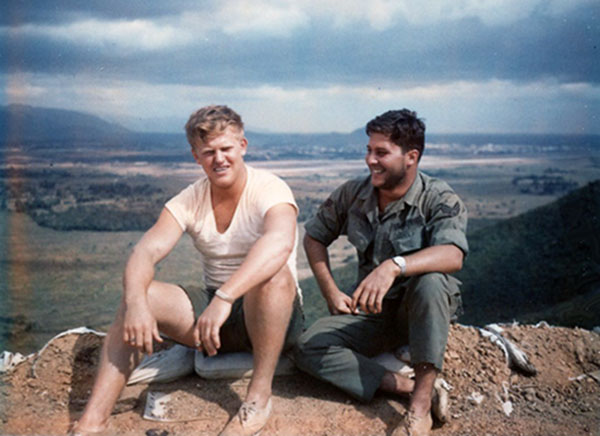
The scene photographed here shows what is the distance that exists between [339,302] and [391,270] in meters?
0.29

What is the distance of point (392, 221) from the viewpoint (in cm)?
275

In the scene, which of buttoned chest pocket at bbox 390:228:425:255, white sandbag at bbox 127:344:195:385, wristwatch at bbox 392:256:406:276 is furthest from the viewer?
white sandbag at bbox 127:344:195:385

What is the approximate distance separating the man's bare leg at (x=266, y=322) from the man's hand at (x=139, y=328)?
37cm

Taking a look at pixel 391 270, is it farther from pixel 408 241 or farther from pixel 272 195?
pixel 272 195

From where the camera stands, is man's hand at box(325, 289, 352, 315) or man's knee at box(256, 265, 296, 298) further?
man's hand at box(325, 289, 352, 315)

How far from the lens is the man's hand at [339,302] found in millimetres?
2559

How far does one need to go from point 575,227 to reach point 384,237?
13.5 feet

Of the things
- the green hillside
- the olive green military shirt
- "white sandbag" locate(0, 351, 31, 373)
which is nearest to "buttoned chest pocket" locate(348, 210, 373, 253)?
the olive green military shirt

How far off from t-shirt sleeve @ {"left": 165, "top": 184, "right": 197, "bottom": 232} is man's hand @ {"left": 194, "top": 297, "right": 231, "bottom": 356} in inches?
19.1

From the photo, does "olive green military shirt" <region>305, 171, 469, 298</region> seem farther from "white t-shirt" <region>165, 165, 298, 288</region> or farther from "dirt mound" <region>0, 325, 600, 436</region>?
"dirt mound" <region>0, 325, 600, 436</region>

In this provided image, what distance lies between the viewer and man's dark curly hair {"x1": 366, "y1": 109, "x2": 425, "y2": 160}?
2.70m

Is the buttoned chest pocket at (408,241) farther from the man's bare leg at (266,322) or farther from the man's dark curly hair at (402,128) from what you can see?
the man's bare leg at (266,322)

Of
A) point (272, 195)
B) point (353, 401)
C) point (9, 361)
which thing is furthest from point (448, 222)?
point (9, 361)

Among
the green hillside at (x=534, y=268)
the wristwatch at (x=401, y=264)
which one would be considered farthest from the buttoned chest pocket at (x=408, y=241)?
the green hillside at (x=534, y=268)
